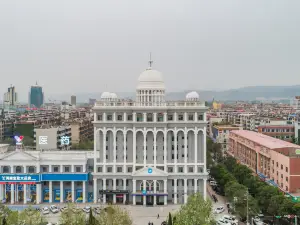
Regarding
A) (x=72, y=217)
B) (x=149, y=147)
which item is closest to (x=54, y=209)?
(x=149, y=147)

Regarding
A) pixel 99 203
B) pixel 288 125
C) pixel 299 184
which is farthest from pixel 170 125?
pixel 288 125

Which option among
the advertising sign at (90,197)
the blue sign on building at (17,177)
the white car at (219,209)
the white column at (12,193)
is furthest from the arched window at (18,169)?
the white car at (219,209)

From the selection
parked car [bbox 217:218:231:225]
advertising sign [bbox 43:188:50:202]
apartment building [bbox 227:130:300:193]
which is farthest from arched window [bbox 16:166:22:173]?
apartment building [bbox 227:130:300:193]

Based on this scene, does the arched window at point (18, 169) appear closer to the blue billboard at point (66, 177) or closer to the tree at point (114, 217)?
the blue billboard at point (66, 177)

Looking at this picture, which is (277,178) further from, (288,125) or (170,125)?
(288,125)

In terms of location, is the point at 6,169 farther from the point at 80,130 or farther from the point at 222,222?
the point at 80,130
